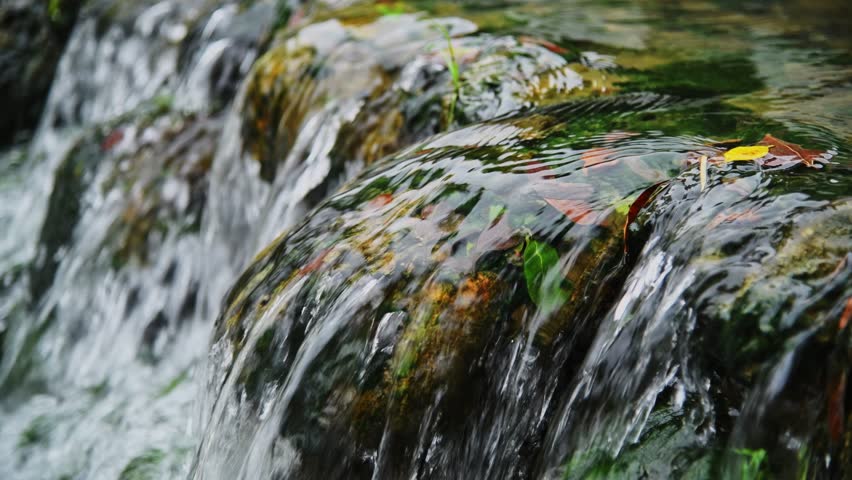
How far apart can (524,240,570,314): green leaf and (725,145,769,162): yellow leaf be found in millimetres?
531

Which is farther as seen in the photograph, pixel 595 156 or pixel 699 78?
pixel 699 78

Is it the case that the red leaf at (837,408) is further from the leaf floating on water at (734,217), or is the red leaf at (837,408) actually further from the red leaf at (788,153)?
the red leaf at (788,153)

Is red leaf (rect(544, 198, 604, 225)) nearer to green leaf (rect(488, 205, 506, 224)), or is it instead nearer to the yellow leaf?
green leaf (rect(488, 205, 506, 224))

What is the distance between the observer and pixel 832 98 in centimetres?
301

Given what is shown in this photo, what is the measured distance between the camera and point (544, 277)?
2119mm

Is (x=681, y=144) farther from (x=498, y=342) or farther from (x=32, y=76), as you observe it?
(x=32, y=76)

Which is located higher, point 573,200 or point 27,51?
point 573,200

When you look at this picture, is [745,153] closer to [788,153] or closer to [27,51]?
[788,153]

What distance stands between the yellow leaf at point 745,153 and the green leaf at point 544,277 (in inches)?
20.9

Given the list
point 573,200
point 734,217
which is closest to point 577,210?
point 573,200

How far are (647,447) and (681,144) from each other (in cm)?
96

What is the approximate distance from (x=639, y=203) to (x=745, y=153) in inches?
13.4

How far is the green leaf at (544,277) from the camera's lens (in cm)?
210

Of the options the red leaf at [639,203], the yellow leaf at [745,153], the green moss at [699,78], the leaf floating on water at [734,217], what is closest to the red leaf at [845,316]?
the leaf floating on water at [734,217]
